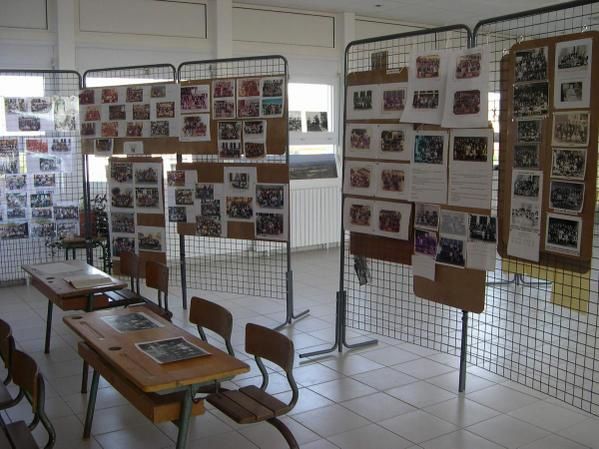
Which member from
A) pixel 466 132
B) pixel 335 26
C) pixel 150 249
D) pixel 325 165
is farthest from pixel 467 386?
pixel 335 26

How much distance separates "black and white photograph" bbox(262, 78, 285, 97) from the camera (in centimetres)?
535

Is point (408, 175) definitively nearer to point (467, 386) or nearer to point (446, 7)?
point (467, 386)

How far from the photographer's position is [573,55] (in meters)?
3.32

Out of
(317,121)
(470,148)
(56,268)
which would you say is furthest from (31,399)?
(317,121)

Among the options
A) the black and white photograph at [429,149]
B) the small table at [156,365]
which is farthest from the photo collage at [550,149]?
the small table at [156,365]

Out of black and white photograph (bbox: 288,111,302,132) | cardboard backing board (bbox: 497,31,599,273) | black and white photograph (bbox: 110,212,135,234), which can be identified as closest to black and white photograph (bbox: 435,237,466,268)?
cardboard backing board (bbox: 497,31,599,273)

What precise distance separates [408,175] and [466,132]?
1.73 feet

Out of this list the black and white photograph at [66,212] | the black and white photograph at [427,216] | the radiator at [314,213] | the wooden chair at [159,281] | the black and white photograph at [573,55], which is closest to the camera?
the black and white photograph at [573,55]

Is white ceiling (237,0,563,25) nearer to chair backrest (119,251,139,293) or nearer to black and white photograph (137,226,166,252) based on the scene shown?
black and white photograph (137,226,166,252)

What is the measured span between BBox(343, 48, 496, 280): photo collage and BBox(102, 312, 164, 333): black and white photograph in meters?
1.78

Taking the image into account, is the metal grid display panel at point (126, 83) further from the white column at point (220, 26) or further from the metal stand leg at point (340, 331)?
the metal stand leg at point (340, 331)

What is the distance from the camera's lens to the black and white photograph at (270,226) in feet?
18.1

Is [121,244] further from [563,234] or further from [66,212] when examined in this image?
[563,234]

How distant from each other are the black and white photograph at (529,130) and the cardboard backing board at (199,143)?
7.25 feet
